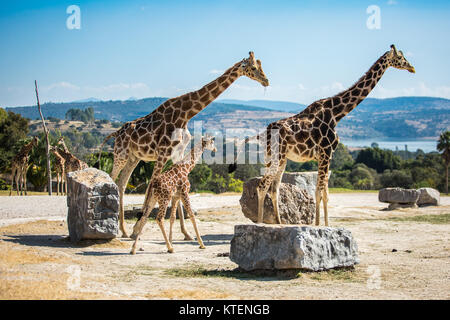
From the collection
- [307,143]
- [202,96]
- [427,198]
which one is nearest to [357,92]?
[307,143]

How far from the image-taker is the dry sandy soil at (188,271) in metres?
7.27

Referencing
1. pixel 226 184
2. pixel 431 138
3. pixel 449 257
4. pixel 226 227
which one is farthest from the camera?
pixel 431 138

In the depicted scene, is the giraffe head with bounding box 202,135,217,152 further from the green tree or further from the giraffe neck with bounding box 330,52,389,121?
the green tree

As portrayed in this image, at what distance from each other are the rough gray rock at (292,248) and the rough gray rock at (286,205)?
5206 mm

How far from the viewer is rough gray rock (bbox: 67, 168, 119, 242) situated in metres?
11.4

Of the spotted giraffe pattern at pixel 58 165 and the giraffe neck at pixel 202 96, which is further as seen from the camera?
the spotted giraffe pattern at pixel 58 165

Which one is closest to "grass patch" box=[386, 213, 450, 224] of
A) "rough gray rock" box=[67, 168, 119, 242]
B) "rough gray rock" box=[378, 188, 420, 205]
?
"rough gray rock" box=[378, 188, 420, 205]

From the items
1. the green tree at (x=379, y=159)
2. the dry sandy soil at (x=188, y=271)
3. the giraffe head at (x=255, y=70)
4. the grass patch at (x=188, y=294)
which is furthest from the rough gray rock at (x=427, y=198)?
the green tree at (x=379, y=159)

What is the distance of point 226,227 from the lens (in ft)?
53.9

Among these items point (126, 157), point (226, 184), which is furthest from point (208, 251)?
point (226, 184)

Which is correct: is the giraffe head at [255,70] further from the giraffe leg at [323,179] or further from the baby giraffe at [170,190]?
the giraffe leg at [323,179]

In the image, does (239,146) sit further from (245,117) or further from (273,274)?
(245,117)

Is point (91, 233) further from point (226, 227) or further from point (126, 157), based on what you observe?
point (226, 227)
